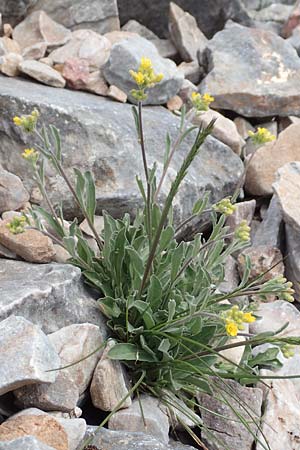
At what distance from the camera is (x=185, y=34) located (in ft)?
18.2

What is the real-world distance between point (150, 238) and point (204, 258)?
1.36 feet

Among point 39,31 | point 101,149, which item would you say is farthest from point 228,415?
point 39,31

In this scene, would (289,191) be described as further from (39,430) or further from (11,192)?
(39,430)

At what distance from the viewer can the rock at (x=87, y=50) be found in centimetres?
462

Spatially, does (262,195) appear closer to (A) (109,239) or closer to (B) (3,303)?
(A) (109,239)

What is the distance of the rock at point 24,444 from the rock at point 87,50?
3.16 meters

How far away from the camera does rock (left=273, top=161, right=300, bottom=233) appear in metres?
3.76

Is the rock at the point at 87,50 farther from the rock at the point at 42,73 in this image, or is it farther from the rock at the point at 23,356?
the rock at the point at 23,356

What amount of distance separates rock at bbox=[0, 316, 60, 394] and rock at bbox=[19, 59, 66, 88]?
2261 millimetres

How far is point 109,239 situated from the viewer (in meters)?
2.93

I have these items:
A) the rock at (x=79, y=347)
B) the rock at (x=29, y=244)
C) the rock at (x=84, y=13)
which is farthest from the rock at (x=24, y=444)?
Result: the rock at (x=84, y=13)

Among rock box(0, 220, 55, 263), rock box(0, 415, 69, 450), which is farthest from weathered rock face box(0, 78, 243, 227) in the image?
rock box(0, 415, 69, 450)

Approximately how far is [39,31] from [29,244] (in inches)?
97.4

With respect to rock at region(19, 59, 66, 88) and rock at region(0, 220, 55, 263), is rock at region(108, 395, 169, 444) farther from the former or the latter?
rock at region(19, 59, 66, 88)
